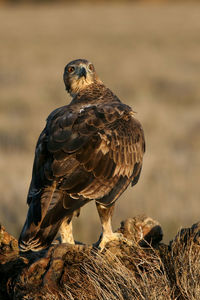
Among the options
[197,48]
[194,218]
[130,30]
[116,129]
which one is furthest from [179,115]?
[130,30]

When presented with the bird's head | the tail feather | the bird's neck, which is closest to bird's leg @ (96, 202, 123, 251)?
the tail feather

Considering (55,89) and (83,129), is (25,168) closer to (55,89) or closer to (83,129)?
(83,129)

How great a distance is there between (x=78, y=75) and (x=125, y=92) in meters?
16.1

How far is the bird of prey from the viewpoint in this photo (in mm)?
4645

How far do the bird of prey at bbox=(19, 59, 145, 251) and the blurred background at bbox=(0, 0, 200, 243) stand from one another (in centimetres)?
356

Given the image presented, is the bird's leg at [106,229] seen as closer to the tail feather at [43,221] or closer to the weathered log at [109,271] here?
the weathered log at [109,271]

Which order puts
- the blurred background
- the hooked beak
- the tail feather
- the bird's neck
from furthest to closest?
the blurred background
the hooked beak
the bird's neck
the tail feather

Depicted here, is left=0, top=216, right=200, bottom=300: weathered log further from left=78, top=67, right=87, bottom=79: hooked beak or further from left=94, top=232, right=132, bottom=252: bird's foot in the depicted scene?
left=78, top=67, right=87, bottom=79: hooked beak

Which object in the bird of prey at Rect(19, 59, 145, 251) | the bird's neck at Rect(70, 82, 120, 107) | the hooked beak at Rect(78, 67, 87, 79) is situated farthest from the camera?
the hooked beak at Rect(78, 67, 87, 79)

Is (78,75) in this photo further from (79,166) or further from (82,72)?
(79,166)

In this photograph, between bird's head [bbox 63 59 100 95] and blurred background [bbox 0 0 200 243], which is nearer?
bird's head [bbox 63 59 100 95]

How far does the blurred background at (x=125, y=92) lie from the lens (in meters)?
10.1

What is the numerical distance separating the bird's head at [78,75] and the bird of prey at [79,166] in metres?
0.53

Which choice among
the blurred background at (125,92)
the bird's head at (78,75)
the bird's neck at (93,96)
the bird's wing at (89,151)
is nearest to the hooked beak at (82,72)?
the bird's head at (78,75)
